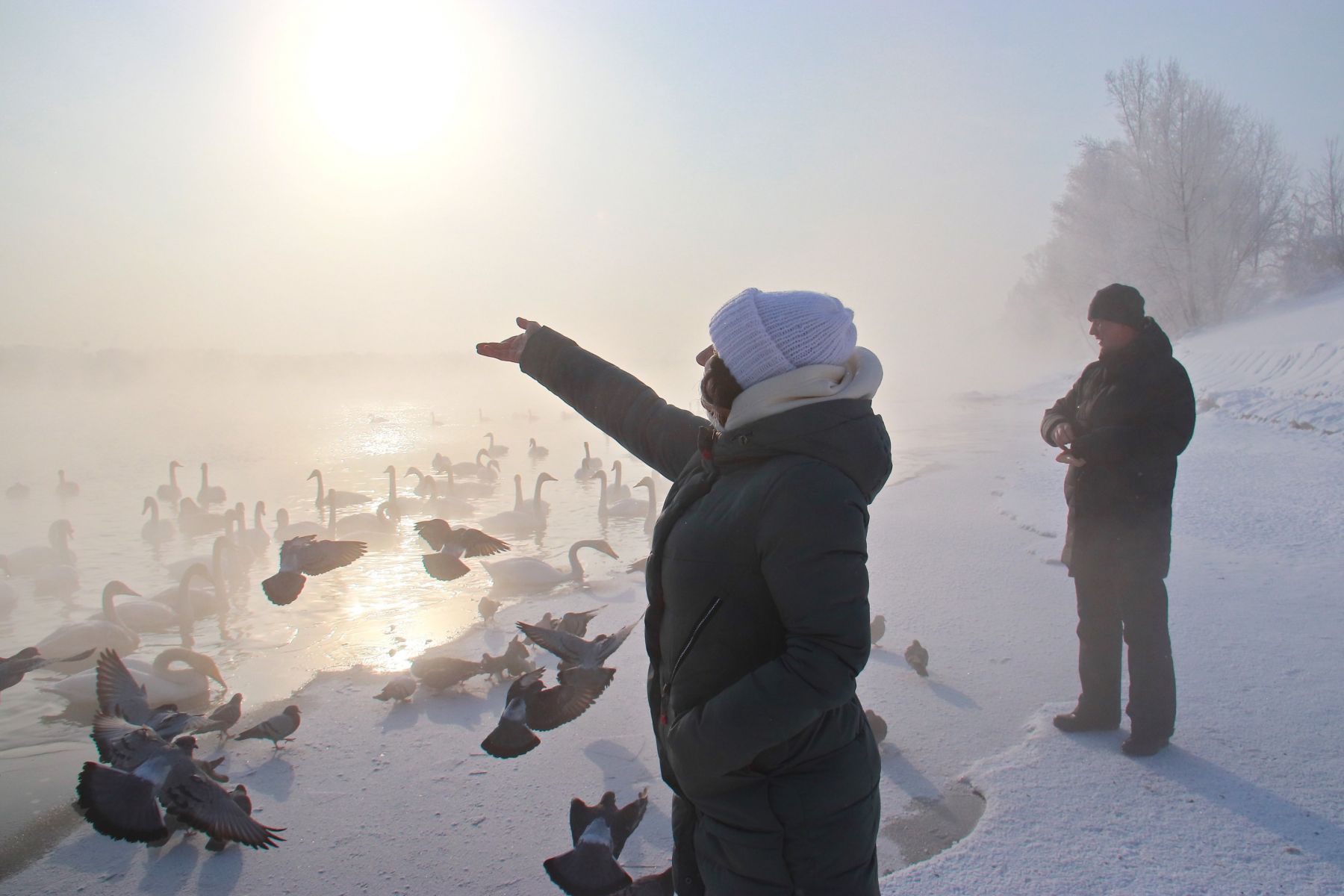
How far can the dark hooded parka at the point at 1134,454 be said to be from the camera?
382 cm

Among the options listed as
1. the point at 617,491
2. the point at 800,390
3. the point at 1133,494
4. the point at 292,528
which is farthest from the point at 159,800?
the point at 617,491

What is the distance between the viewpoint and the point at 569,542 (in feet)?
37.9

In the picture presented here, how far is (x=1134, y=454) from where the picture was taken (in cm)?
385

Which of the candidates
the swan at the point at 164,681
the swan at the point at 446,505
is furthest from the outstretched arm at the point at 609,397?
the swan at the point at 446,505

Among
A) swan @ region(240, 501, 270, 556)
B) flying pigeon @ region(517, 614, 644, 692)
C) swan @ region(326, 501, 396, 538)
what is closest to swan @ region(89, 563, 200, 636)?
swan @ region(240, 501, 270, 556)

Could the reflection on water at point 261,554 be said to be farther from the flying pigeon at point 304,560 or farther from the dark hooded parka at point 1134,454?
the dark hooded parka at point 1134,454

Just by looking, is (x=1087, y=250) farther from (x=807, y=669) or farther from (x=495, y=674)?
(x=807, y=669)

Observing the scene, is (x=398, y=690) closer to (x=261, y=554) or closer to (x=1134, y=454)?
(x=1134, y=454)

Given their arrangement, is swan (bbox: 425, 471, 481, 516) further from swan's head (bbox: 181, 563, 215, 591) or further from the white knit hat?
the white knit hat

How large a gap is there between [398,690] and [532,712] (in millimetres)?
2460

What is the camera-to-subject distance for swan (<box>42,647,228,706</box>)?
5207 millimetres

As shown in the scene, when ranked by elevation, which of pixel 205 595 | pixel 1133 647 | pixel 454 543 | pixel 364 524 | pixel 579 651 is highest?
pixel 454 543

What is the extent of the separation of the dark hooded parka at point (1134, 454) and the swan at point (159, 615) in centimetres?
716

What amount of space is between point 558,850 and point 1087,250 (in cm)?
3952
